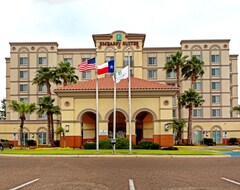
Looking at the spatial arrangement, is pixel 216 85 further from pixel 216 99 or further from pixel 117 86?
pixel 117 86

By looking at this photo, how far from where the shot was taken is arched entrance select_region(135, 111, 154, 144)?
46188 mm

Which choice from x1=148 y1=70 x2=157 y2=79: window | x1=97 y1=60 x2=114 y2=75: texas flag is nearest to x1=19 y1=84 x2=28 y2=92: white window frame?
x1=148 y1=70 x2=157 y2=79: window

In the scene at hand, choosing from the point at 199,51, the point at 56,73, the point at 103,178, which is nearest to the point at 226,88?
the point at 199,51

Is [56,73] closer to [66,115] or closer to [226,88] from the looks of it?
[66,115]

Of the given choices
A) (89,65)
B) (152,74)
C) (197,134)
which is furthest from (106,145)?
(152,74)

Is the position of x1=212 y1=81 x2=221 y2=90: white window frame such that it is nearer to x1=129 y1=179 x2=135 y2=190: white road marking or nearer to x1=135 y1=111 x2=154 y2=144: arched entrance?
x1=135 y1=111 x2=154 y2=144: arched entrance

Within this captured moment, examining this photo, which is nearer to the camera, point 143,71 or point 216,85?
point 216,85

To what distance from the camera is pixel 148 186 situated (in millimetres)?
12133

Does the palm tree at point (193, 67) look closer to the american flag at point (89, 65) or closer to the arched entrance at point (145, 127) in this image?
the arched entrance at point (145, 127)

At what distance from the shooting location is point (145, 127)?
153 ft

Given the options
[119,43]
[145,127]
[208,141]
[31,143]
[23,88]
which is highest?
[119,43]

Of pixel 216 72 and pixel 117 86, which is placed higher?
pixel 216 72

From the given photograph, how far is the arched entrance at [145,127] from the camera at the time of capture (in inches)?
1818

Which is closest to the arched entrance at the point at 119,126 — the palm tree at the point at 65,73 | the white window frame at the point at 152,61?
the palm tree at the point at 65,73
